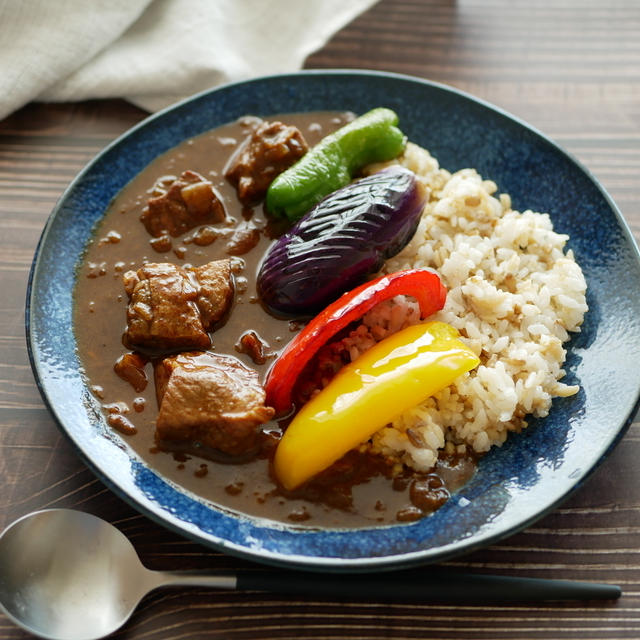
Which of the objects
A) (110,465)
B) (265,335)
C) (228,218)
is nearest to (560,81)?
(228,218)

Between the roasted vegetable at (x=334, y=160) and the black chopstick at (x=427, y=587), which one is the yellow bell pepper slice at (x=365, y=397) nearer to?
the black chopstick at (x=427, y=587)

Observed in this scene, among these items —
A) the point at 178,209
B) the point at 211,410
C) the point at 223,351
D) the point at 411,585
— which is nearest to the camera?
the point at 411,585

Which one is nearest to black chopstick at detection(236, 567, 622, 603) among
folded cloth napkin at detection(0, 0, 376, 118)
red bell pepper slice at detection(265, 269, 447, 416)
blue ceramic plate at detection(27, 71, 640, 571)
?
blue ceramic plate at detection(27, 71, 640, 571)

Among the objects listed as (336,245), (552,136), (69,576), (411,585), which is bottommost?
(69,576)

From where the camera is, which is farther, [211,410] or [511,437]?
[511,437]

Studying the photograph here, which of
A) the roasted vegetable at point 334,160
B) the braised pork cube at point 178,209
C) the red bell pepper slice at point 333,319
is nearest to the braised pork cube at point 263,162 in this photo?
the roasted vegetable at point 334,160

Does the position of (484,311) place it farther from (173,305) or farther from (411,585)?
(173,305)

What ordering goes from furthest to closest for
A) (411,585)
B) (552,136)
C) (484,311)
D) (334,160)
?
1. (552,136)
2. (334,160)
3. (484,311)
4. (411,585)

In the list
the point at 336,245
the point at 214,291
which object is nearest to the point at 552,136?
the point at 336,245
